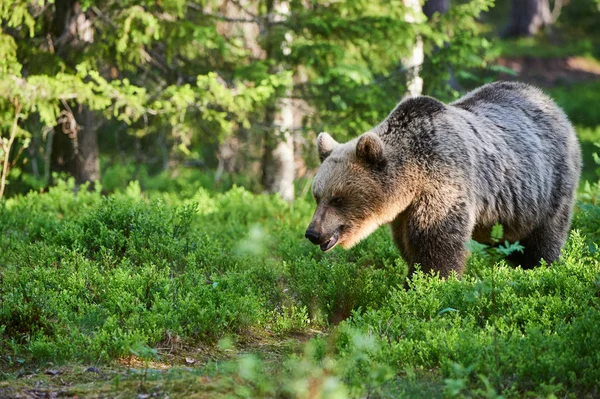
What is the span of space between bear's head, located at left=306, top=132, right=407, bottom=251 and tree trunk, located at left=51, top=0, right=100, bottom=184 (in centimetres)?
490

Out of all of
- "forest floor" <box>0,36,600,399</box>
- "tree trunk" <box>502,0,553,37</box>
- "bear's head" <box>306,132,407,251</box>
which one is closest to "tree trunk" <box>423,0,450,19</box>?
"bear's head" <box>306,132,407,251</box>

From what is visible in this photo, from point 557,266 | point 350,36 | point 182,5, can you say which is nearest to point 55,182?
point 182,5

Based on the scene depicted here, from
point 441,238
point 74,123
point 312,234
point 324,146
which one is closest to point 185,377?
point 312,234

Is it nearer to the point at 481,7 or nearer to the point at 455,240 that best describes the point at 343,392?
the point at 455,240

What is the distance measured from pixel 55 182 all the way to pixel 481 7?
6537 mm

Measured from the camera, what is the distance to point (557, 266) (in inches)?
247

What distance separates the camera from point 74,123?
10.2 metres

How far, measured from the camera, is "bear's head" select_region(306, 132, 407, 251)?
6.29 metres

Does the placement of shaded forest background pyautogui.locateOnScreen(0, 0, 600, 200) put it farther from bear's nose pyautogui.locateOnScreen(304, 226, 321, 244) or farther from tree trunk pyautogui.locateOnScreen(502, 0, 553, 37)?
tree trunk pyautogui.locateOnScreen(502, 0, 553, 37)

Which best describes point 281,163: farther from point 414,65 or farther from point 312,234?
point 312,234

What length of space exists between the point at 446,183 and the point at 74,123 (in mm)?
5946

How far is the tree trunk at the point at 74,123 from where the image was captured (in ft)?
33.1

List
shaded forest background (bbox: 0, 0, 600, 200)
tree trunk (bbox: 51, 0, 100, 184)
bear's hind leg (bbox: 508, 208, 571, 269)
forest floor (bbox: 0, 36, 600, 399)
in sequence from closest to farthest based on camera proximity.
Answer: forest floor (bbox: 0, 36, 600, 399) < bear's hind leg (bbox: 508, 208, 571, 269) < shaded forest background (bbox: 0, 0, 600, 200) < tree trunk (bbox: 51, 0, 100, 184)

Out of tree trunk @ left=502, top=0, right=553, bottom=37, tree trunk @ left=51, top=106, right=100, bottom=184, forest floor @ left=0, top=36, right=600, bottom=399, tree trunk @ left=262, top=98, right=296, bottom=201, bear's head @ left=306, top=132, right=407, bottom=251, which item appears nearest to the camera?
forest floor @ left=0, top=36, right=600, bottom=399
